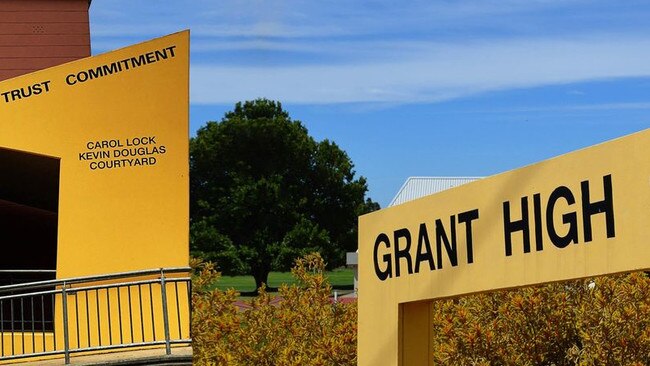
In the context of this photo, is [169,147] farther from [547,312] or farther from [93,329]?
[547,312]

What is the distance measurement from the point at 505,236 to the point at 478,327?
15.1 ft

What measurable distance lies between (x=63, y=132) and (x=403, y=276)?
565cm

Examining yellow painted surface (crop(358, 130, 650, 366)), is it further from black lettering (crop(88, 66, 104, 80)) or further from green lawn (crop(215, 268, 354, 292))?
green lawn (crop(215, 268, 354, 292))

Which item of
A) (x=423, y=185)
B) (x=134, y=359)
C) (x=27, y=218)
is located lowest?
(x=134, y=359)

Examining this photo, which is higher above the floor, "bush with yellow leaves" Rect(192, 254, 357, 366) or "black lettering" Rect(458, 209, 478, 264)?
"black lettering" Rect(458, 209, 478, 264)

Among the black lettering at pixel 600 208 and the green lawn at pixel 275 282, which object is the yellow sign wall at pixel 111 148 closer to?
the black lettering at pixel 600 208

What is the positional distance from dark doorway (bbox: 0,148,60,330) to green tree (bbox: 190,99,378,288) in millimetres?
33525

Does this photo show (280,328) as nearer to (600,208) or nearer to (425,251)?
(425,251)

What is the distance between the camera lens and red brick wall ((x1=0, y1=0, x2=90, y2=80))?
53.9 feet

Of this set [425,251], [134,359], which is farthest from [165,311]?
[425,251]

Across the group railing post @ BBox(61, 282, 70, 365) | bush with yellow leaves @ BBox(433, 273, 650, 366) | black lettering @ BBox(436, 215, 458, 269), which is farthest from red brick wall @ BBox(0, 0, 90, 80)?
black lettering @ BBox(436, 215, 458, 269)

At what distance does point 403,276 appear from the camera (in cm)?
1065

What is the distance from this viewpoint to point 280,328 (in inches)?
600

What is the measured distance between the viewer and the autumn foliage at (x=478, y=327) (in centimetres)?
1288
